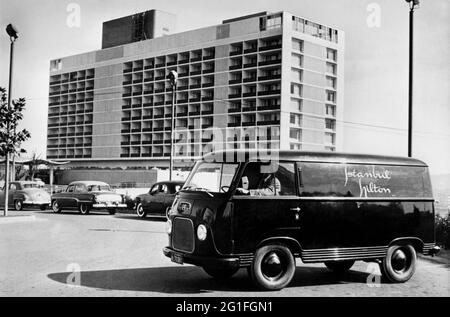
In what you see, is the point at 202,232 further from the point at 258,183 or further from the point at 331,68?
the point at 331,68

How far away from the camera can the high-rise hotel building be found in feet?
225

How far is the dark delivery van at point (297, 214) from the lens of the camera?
276 inches

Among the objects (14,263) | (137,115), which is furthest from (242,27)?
(14,263)

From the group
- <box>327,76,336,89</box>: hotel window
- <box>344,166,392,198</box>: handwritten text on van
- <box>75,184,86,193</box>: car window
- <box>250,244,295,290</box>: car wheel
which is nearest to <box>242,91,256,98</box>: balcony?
<box>327,76,336,89</box>: hotel window

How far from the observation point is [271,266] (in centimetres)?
712

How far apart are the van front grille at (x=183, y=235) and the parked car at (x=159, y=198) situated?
1305 cm

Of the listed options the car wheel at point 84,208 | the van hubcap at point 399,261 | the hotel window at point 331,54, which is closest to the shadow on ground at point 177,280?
the van hubcap at point 399,261

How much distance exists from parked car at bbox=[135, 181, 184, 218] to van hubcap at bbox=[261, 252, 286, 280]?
13.8 metres

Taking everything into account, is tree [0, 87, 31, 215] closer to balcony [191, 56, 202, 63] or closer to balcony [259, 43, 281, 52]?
balcony [259, 43, 281, 52]

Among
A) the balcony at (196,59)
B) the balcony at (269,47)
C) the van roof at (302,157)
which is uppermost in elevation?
the balcony at (196,59)

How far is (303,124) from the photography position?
69.1 m

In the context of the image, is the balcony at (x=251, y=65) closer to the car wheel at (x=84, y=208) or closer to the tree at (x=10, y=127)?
the car wheel at (x=84, y=208)

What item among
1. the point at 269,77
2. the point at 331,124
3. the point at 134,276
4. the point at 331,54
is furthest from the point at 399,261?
the point at 331,54

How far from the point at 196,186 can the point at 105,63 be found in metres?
87.0
